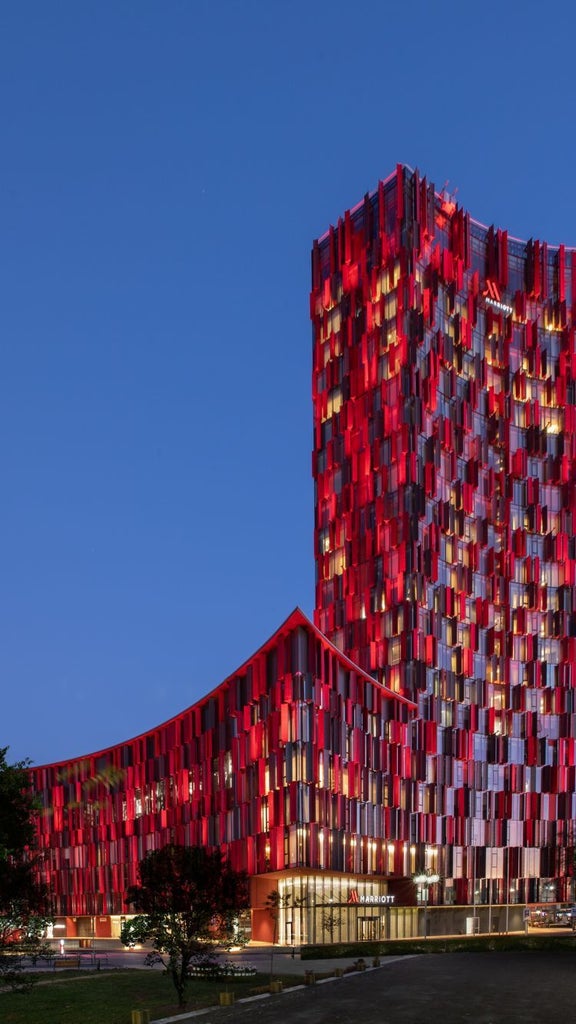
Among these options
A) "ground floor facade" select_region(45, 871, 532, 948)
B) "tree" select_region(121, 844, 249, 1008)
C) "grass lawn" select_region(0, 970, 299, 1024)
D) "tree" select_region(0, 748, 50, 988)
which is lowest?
"ground floor facade" select_region(45, 871, 532, 948)

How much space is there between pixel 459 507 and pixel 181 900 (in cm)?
10217

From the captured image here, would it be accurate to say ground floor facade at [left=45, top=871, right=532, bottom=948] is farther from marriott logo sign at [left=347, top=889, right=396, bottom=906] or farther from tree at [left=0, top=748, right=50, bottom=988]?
tree at [left=0, top=748, right=50, bottom=988]

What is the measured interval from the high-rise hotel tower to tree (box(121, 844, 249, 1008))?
3116 inches

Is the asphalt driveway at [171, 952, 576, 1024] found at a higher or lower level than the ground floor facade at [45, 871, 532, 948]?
higher

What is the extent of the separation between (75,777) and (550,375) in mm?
87312

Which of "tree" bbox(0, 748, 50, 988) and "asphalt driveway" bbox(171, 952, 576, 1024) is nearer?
"tree" bbox(0, 748, 50, 988)

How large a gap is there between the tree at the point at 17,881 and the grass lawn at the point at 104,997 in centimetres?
797

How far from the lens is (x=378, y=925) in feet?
337

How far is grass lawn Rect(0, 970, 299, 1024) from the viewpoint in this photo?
135 feet

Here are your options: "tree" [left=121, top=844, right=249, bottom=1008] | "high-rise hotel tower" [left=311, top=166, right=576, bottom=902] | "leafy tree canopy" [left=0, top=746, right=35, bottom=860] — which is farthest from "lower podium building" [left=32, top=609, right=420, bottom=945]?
"leafy tree canopy" [left=0, top=746, right=35, bottom=860]

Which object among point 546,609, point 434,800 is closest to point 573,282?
point 546,609

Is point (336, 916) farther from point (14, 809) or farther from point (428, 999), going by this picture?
point (14, 809)

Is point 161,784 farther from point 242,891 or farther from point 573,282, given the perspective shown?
point 573,282

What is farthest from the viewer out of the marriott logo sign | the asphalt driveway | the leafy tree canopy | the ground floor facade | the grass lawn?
the marriott logo sign
